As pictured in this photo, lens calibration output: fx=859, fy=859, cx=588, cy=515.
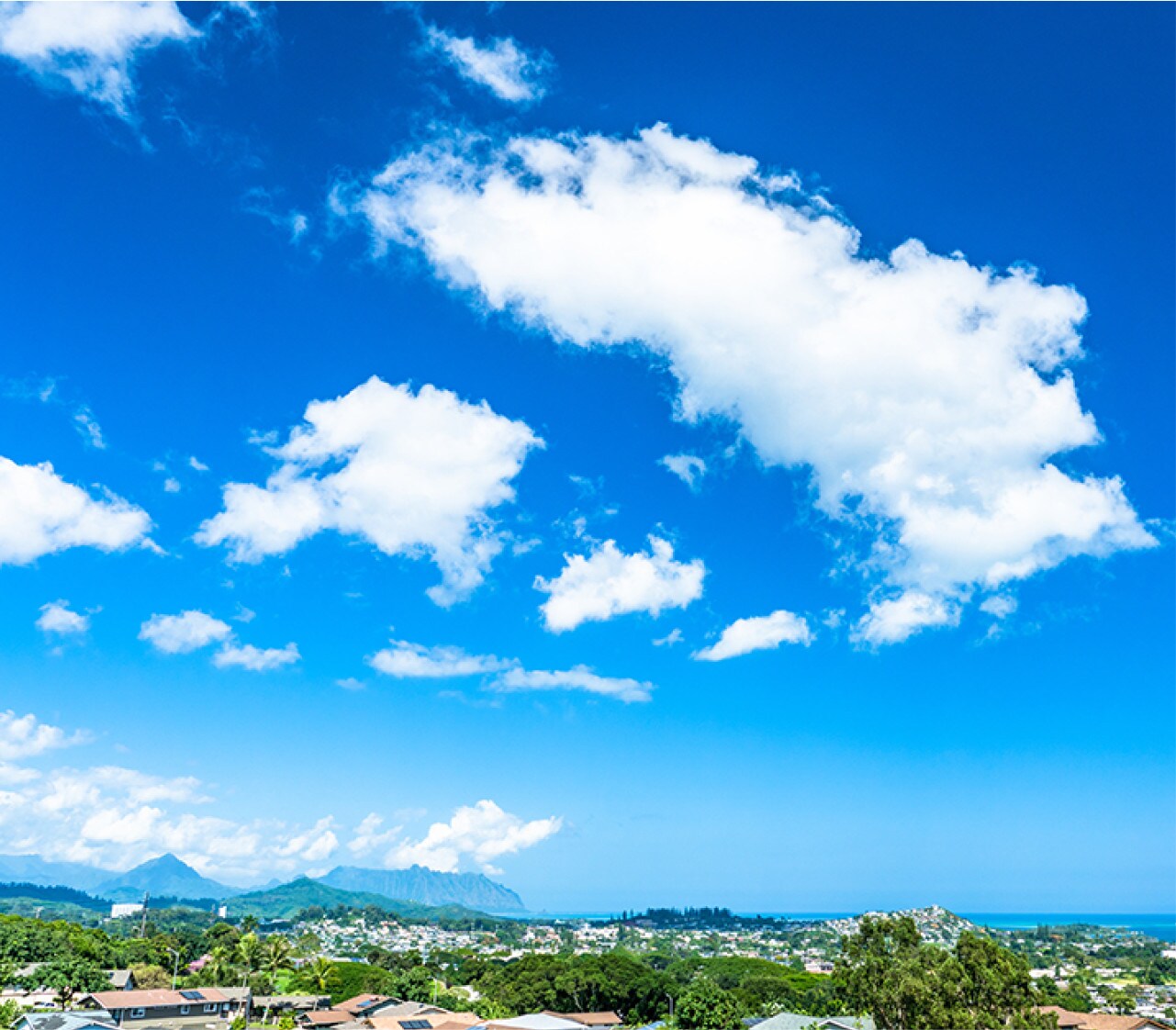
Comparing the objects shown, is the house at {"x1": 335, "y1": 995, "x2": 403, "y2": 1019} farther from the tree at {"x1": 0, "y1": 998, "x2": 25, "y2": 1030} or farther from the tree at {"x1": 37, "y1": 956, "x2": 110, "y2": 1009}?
the tree at {"x1": 0, "y1": 998, "x2": 25, "y2": 1030}

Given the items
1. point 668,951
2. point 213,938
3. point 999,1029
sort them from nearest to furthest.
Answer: point 999,1029, point 213,938, point 668,951

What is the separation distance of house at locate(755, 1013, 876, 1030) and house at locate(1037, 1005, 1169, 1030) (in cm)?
1439

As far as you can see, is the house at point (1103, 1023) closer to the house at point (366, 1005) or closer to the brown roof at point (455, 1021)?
the brown roof at point (455, 1021)

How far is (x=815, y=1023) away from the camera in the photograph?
3881 centimetres

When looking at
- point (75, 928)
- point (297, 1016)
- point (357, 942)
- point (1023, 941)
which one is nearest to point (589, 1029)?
point (297, 1016)

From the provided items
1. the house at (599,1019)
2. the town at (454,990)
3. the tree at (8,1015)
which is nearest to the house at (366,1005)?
the town at (454,990)

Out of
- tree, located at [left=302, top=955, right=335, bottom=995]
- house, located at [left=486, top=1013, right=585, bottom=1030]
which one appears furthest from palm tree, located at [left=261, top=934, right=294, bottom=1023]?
house, located at [left=486, top=1013, right=585, bottom=1030]

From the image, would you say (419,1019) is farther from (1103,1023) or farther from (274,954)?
(1103,1023)

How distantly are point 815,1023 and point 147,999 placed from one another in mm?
38960

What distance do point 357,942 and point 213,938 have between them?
91676 millimetres

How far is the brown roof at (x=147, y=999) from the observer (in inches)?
1954

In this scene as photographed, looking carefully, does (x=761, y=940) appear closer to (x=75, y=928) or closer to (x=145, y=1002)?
(x=75, y=928)

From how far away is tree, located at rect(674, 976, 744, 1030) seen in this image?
47375 mm

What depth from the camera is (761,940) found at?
196875mm
